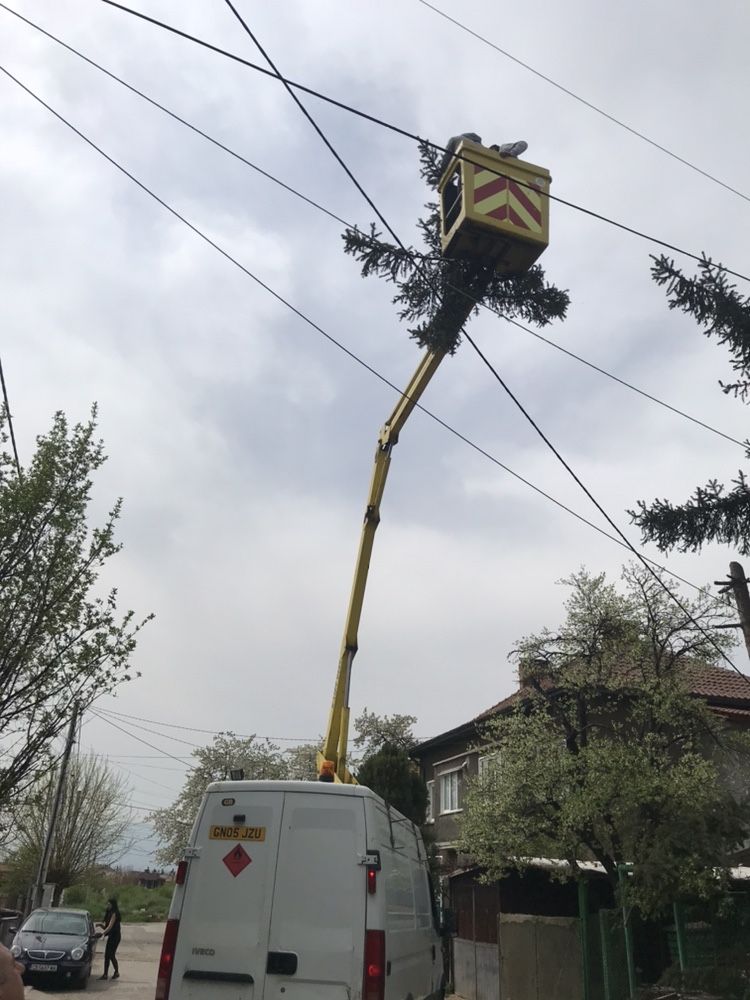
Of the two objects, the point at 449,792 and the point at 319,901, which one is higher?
the point at 449,792

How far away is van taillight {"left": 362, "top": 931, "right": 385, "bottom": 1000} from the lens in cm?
566

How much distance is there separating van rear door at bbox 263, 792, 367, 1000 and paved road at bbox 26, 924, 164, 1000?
1058 cm

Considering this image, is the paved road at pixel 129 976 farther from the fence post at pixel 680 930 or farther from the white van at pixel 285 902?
the white van at pixel 285 902

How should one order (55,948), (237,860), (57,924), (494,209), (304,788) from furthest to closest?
(57,924), (55,948), (494,209), (304,788), (237,860)

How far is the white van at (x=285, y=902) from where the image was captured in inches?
227

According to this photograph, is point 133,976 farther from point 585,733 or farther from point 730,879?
point 730,879

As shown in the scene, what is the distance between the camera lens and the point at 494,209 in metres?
9.23

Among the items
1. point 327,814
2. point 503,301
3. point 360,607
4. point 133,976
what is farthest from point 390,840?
point 133,976

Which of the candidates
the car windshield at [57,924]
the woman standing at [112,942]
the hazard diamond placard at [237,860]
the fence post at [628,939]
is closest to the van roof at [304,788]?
the hazard diamond placard at [237,860]

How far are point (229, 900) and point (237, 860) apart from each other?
0.27 metres

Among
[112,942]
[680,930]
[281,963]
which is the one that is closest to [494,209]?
[281,963]

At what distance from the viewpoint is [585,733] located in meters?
15.1

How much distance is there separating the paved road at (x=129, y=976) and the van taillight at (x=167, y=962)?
10112 millimetres

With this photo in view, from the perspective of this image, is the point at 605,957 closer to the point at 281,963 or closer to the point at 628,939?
the point at 628,939
